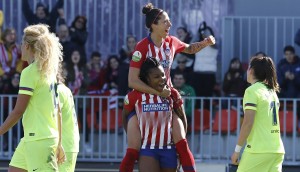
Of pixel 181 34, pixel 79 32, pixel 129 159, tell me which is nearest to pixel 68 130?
pixel 129 159

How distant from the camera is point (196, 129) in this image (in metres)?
16.0

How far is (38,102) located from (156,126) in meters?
1.21

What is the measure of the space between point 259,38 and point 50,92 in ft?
30.3

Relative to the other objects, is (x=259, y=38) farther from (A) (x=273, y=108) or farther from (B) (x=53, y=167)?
(B) (x=53, y=167)

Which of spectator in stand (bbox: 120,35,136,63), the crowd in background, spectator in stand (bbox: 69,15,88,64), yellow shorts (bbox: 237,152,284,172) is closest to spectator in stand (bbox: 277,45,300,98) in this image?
the crowd in background

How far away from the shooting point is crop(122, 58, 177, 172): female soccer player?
911 cm

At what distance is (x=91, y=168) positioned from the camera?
51.5 ft

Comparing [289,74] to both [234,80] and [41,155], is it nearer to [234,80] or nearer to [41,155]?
[234,80]

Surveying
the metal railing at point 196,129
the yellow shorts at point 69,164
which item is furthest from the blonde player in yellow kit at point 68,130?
the metal railing at point 196,129

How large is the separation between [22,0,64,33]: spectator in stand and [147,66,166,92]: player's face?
26.6 ft

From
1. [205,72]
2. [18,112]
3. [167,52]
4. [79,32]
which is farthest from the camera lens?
[79,32]

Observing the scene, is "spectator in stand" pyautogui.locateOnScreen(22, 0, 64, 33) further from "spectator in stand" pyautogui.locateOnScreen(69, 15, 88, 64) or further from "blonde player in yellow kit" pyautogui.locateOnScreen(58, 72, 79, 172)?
"blonde player in yellow kit" pyautogui.locateOnScreen(58, 72, 79, 172)

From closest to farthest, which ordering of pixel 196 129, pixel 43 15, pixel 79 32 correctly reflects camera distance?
pixel 196 129 < pixel 79 32 < pixel 43 15

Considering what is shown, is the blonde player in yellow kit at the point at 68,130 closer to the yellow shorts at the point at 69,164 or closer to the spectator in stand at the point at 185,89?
the yellow shorts at the point at 69,164
